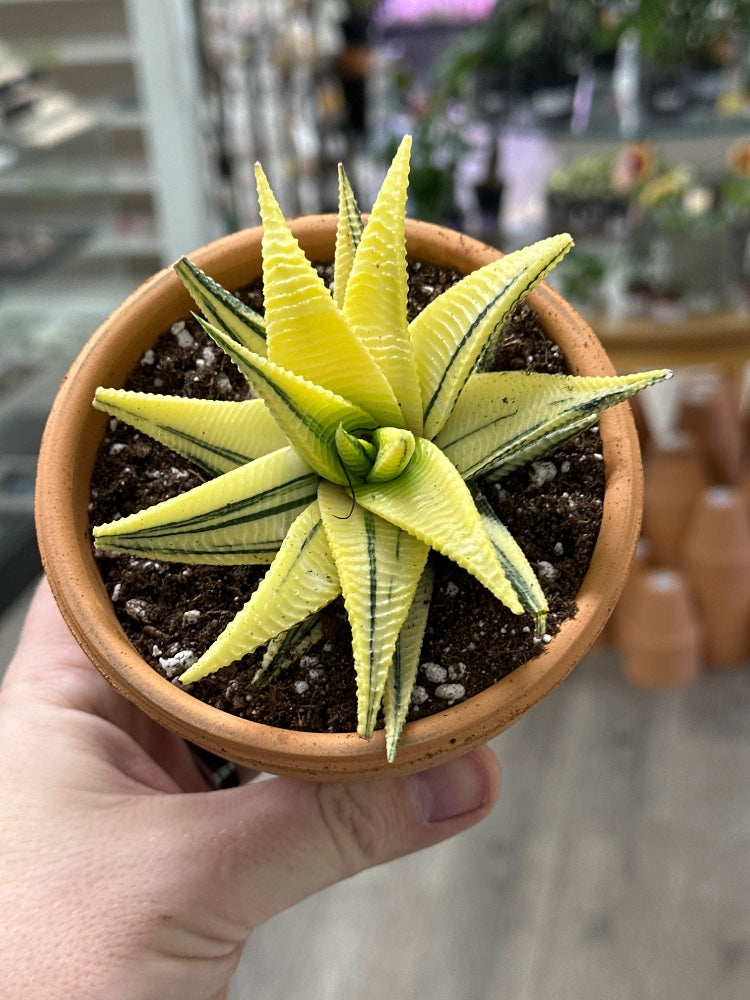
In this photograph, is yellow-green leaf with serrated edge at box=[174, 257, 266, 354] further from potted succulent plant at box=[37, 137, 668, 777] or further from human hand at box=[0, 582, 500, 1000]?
human hand at box=[0, 582, 500, 1000]

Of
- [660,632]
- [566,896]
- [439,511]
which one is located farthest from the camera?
[660,632]

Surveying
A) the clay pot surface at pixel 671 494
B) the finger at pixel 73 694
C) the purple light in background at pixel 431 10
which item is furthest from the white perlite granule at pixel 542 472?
Result: the purple light in background at pixel 431 10

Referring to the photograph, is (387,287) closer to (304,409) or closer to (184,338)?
(304,409)

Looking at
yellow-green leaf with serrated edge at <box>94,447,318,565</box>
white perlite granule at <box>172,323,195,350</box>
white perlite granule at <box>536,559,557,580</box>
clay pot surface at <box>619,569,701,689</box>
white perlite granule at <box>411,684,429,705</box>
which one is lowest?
clay pot surface at <box>619,569,701,689</box>

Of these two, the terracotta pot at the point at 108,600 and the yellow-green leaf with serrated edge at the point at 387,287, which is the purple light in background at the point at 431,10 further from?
the yellow-green leaf with serrated edge at the point at 387,287

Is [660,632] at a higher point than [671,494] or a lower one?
lower

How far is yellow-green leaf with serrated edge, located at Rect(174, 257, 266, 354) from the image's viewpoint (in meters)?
0.45

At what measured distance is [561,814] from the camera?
3.96 ft

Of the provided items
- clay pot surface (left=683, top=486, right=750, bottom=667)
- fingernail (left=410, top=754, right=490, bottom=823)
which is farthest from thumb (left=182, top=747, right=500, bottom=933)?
clay pot surface (left=683, top=486, right=750, bottom=667)

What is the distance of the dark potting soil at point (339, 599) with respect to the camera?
1.57 feet

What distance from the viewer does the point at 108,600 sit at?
512 millimetres

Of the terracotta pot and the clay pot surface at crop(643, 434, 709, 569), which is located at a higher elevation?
the terracotta pot

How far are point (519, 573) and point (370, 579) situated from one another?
0.08 meters

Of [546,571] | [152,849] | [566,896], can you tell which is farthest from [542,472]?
[566,896]
